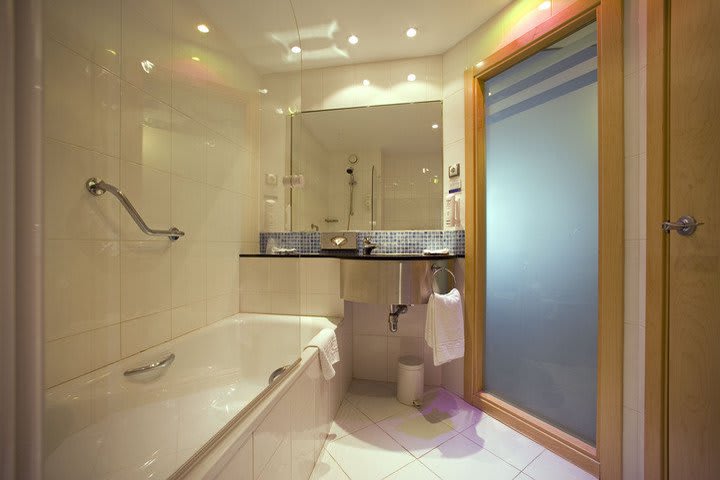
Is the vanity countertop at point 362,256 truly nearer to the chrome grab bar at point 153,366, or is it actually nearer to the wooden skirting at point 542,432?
the chrome grab bar at point 153,366

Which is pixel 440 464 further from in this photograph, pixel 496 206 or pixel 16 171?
pixel 16 171

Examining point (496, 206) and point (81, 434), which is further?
point (496, 206)

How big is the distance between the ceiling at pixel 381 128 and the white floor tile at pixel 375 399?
63.5 inches

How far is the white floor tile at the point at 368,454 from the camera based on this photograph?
1.19 metres

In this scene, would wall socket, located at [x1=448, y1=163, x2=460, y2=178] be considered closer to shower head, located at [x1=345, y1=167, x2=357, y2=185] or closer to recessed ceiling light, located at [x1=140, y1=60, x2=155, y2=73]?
shower head, located at [x1=345, y1=167, x2=357, y2=185]

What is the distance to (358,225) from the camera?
1971 mm

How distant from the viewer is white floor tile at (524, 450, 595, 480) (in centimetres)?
117

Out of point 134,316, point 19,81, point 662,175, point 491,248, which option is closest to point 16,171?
point 19,81

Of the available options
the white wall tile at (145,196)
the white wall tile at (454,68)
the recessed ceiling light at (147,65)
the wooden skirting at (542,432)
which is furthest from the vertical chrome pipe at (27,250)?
the white wall tile at (454,68)

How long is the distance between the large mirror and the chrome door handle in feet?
3.53

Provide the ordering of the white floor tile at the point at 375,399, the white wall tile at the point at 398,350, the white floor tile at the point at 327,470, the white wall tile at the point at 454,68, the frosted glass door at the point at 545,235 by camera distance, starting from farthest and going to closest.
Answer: the white wall tile at the point at 398,350
the white wall tile at the point at 454,68
the white floor tile at the point at 375,399
the frosted glass door at the point at 545,235
the white floor tile at the point at 327,470

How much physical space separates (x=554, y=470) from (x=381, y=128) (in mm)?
2081

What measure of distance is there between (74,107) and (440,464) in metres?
1.95

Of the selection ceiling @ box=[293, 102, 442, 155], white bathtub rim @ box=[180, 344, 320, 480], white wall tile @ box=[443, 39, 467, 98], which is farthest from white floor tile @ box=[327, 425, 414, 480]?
white wall tile @ box=[443, 39, 467, 98]
